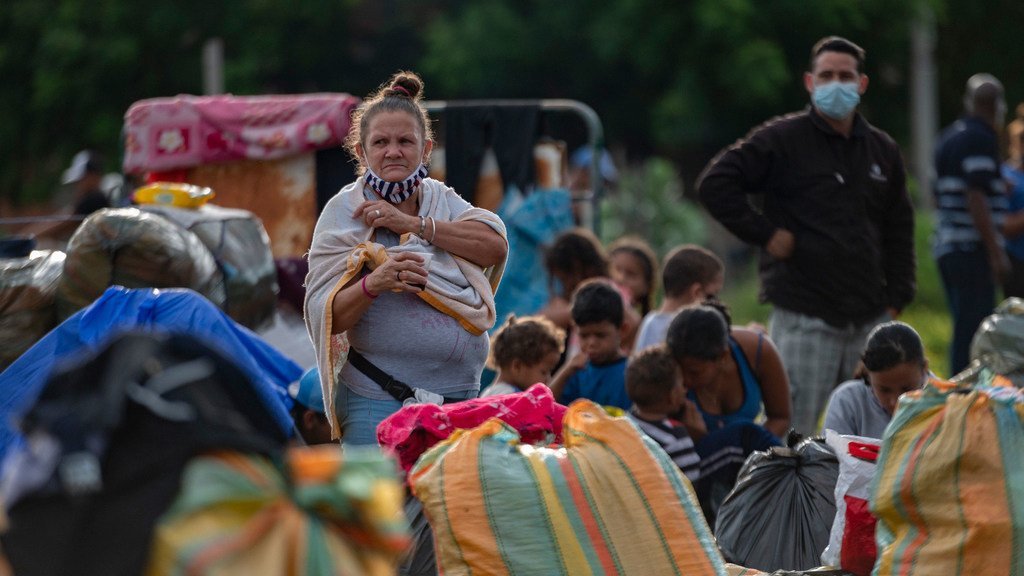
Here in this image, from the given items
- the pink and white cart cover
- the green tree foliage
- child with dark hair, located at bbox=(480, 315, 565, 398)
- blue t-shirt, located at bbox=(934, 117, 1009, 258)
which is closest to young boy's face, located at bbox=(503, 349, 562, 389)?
child with dark hair, located at bbox=(480, 315, 565, 398)

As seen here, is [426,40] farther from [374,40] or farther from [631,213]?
[631,213]

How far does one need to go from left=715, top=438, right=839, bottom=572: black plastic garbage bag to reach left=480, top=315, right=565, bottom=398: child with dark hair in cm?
96

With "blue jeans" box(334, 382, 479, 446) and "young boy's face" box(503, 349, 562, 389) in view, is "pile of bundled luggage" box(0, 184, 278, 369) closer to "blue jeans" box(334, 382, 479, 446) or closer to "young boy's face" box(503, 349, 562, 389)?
"young boy's face" box(503, 349, 562, 389)

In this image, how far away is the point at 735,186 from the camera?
6.48 meters

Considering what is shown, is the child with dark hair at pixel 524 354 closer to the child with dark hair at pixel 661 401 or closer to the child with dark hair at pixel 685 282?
the child with dark hair at pixel 661 401

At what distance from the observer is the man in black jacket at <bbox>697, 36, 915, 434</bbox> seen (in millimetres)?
6316

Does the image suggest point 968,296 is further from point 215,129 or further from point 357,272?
point 357,272

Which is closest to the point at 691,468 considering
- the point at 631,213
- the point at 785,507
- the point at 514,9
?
the point at 785,507

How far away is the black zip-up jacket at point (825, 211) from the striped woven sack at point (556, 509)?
2801 mm

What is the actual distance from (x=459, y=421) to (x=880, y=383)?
177cm

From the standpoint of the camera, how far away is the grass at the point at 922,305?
481 inches

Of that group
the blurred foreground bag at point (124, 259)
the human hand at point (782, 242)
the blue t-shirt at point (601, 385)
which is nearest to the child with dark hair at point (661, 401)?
the blue t-shirt at point (601, 385)

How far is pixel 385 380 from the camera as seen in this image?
4312 mm

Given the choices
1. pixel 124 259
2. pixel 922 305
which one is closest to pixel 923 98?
pixel 922 305
